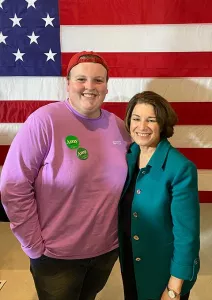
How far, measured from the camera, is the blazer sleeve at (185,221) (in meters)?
1.04

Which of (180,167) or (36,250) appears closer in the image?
(180,167)

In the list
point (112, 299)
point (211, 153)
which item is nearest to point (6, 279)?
point (112, 299)

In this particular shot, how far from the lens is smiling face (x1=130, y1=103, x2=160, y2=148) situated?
1.11 m

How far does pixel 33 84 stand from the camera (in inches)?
75.1

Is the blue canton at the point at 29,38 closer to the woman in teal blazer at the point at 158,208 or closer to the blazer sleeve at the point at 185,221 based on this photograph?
the woman in teal blazer at the point at 158,208

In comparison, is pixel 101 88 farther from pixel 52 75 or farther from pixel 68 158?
pixel 52 75

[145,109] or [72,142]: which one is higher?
[145,109]

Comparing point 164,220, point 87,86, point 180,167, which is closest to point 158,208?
point 164,220

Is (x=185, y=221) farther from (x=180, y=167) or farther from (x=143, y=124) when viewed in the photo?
(x=143, y=124)

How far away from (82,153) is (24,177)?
0.75ft

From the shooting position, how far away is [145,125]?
111 centimetres

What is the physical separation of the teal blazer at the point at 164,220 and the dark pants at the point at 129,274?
56 millimetres

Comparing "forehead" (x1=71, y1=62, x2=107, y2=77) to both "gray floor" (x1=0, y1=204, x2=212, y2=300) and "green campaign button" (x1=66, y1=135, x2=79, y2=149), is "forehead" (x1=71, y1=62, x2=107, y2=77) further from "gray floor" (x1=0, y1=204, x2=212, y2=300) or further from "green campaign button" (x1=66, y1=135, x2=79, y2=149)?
"gray floor" (x1=0, y1=204, x2=212, y2=300)

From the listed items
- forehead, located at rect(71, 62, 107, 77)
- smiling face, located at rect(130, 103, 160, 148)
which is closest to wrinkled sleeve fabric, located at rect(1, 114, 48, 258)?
forehead, located at rect(71, 62, 107, 77)
